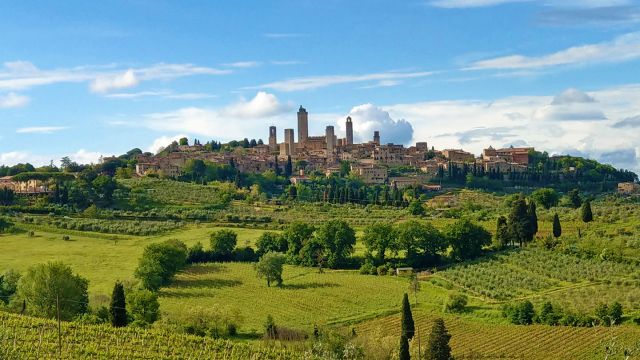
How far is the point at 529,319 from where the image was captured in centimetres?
3494

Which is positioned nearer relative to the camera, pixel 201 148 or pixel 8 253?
pixel 8 253

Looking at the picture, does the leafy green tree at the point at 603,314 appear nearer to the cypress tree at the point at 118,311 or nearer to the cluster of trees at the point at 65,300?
the cluster of trees at the point at 65,300

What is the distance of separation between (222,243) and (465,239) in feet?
56.4

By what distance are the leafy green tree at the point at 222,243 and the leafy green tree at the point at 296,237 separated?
155 inches

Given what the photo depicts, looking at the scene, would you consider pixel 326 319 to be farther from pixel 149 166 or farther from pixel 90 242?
pixel 149 166

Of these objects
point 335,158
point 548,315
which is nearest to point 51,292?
point 548,315

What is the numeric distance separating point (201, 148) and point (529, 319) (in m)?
113

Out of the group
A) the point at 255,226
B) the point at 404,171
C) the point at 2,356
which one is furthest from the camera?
the point at 404,171

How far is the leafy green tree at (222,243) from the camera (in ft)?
174

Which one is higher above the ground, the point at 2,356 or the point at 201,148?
the point at 201,148

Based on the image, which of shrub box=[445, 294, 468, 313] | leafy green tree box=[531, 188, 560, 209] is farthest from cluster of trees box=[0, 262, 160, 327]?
leafy green tree box=[531, 188, 560, 209]

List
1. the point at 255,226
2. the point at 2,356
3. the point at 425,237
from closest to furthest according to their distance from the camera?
the point at 2,356, the point at 425,237, the point at 255,226

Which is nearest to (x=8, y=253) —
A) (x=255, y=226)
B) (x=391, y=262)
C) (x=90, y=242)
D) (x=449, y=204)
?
(x=90, y=242)

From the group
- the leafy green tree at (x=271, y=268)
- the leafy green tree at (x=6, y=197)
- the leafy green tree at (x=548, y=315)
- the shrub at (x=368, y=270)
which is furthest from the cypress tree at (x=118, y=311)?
the leafy green tree at (x=6, y=197)
